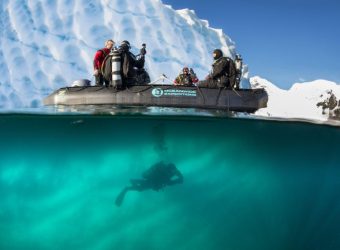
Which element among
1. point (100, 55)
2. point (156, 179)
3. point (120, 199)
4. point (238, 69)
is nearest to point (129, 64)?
point (100, 55)

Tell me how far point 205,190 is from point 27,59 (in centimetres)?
2275

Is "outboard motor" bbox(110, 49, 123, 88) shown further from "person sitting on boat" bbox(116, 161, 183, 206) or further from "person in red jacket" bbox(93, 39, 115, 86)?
"person sitting on boat" bbox(116, 161, 183, 206)

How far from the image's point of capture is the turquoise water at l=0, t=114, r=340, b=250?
916cm

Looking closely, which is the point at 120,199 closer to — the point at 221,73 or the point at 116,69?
the point at 116,69

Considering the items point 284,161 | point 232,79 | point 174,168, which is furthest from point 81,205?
point 232,79

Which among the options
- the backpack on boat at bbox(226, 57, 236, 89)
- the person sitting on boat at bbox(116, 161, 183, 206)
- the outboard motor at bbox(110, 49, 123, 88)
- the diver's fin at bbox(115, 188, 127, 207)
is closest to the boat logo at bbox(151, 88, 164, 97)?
the outboard motor at bbox(110, 49, 123, 88)

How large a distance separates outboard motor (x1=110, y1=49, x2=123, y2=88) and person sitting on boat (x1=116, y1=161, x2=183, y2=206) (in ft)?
15.2

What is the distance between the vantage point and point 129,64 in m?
14.5

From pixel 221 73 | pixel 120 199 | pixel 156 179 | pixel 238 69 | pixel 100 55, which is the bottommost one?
pixel 120 199

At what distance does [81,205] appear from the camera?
9.41m

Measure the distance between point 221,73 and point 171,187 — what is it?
6090mm

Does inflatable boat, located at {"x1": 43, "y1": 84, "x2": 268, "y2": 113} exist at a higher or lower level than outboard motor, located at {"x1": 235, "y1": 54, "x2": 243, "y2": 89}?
lower

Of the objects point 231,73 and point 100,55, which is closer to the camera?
point 100,55

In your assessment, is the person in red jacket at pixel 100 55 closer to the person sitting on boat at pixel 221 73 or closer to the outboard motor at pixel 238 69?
the person sitting on boat at pixel 221 73
